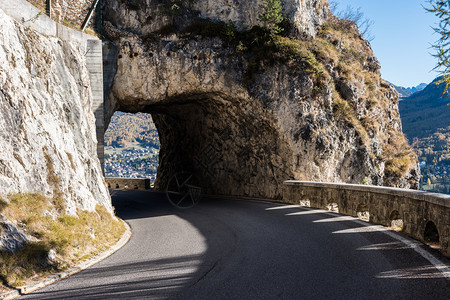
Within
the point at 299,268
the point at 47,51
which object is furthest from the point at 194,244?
the point at 47,51

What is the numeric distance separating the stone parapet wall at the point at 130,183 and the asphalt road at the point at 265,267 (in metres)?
22.5

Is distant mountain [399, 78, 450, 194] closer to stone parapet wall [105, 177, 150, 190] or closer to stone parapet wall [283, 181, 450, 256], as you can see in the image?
stone parapet wall [105, 177, 150, 190]

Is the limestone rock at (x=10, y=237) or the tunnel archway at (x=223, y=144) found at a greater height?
the tunnel archway at (x=223, y=144)

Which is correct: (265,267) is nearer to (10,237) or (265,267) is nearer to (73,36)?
(10,237)

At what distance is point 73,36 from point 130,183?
71.5ft

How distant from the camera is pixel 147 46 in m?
20.7

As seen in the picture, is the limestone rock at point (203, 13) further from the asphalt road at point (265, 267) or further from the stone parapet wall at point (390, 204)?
the asphalt road at point (265, 267)

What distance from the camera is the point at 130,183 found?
112 feet

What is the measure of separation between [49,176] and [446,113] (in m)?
202

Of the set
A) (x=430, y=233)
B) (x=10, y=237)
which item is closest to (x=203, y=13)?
(x=430, y=233)

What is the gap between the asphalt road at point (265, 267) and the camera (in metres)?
5.43

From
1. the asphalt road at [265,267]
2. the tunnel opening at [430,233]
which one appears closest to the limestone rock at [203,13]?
the asphalt road at [265,267]

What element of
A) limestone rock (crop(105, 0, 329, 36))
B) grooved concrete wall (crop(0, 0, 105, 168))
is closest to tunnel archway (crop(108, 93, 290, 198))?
limestone rock (crop(105, 0, 329, 36))

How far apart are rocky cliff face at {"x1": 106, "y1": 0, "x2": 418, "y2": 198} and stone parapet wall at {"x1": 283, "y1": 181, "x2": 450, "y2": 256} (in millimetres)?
5246
